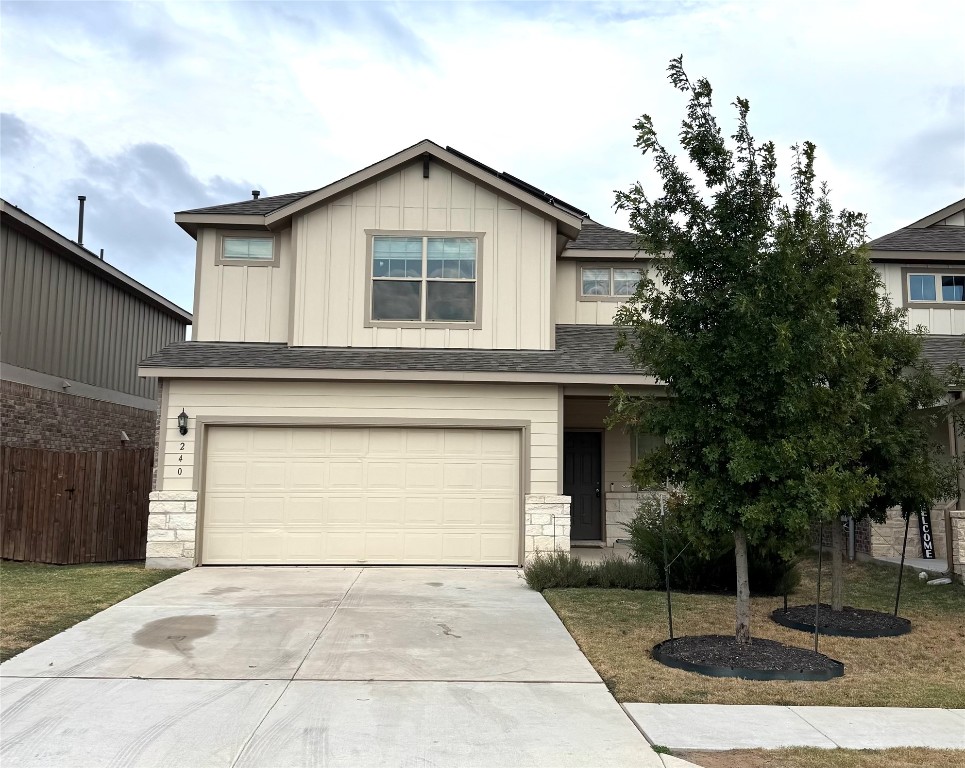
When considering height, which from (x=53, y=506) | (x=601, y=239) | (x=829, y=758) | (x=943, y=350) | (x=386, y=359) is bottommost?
(x=829, y=758)

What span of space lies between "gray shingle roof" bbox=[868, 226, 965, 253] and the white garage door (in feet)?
29.4

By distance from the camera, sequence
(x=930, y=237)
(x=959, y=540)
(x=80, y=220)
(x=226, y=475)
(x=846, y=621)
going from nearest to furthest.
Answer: (x=846, y=621) → (x=959, y=540) → (x=226, y=475) → (x=930, y=237) → (x=80, y=220)

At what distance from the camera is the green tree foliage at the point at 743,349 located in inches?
277

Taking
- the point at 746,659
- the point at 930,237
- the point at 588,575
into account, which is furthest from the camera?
the point at 930,237

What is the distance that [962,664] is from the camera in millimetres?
7441

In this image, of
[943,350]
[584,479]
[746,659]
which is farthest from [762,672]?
[943,350]

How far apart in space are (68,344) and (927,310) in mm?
16978

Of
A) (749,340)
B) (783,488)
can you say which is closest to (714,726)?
(783,488)

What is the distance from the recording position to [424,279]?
1355cm

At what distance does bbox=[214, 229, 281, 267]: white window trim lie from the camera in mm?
13898

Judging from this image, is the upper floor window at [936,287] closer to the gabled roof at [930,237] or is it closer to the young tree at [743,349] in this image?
the gabled roof at [930,237]

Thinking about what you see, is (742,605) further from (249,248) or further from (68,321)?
(68,321)

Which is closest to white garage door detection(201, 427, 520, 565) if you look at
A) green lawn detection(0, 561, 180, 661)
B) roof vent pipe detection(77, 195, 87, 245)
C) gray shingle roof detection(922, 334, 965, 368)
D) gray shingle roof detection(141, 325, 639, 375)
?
gray shingle roof detection(141, 325, 639, 375)

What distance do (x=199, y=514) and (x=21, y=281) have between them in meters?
5.92
